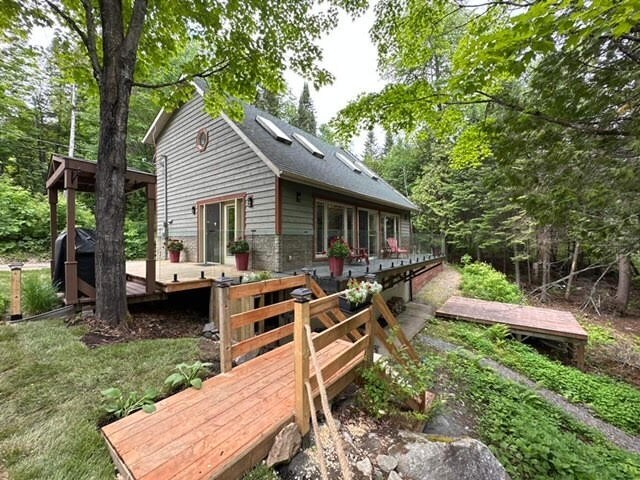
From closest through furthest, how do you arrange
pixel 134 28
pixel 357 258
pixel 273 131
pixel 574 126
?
pixel 574 126 → pixel 134 28 → pixel 357 258 → pixel 273 131

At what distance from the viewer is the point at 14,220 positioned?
1049 centimetres

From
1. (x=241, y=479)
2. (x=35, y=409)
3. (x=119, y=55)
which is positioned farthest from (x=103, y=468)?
(x=119, y=55)

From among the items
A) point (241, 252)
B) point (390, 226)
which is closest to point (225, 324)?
point (241, 252)

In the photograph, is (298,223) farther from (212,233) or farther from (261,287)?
(261,287)

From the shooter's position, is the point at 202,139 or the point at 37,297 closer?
the point at 37,297

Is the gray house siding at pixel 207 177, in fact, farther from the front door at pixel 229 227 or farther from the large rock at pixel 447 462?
the large rock at pixel 447 462

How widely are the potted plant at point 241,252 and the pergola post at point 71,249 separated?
10.1 feet

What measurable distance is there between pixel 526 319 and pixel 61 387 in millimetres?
9178

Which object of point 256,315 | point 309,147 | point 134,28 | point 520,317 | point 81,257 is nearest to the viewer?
point 256,315

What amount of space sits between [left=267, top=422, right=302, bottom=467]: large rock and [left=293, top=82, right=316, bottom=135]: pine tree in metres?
21.9

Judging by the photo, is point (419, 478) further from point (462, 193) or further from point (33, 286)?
point (462, 193)

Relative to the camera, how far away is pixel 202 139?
28.3 ft

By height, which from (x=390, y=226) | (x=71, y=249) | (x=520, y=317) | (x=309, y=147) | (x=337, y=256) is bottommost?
(x=520, y=317)

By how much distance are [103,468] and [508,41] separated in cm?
476
